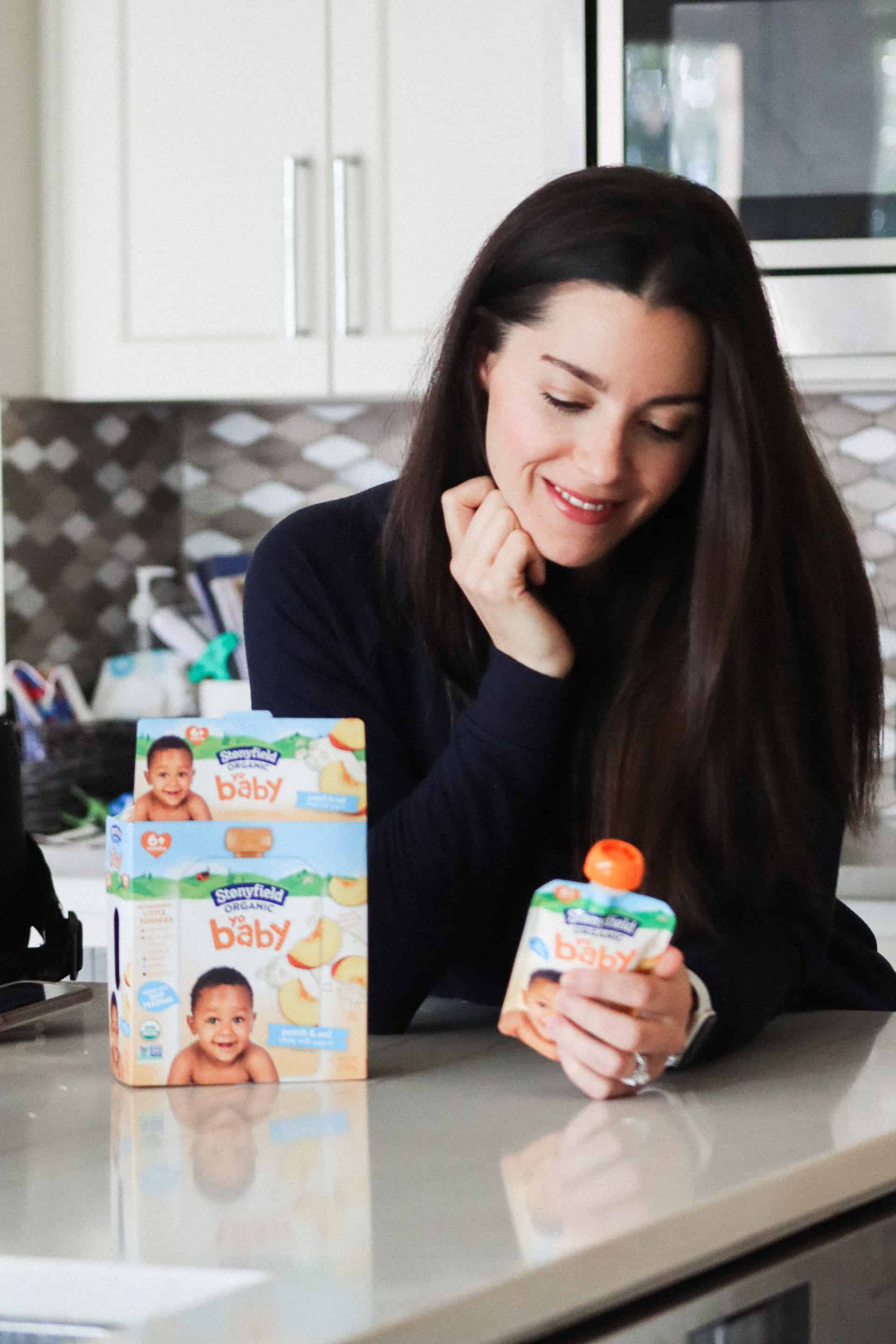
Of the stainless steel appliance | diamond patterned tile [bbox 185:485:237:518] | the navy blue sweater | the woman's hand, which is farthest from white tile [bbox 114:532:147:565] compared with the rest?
the woman's hand

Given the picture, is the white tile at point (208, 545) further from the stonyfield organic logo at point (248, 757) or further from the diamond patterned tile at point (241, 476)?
the stonyfield organic logo at point (248, 757)

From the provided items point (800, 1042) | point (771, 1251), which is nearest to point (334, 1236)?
point (771, 1251)

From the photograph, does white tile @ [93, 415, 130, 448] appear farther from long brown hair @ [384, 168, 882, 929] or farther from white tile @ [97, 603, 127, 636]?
long brown hair @ [384, 168, 882, 929]

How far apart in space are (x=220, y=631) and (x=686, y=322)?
1.86 metres

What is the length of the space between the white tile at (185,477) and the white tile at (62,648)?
386mm

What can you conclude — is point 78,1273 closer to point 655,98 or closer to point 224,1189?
point 224,1189

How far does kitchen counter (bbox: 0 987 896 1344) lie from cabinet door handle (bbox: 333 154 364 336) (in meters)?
1.69

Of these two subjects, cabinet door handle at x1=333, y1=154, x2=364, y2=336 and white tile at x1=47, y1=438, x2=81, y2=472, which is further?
white tile at x1=47, y1=438, x2=81, y2=472

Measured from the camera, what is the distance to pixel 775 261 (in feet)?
7.57

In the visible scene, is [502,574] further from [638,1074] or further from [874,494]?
[874,494]

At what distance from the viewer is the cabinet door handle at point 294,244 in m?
2.58

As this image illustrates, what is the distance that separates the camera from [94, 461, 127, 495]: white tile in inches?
117

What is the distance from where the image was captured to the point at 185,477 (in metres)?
3.13

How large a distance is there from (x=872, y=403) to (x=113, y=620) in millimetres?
1351
